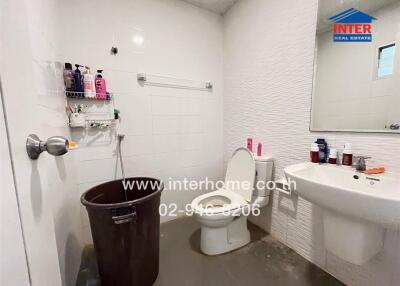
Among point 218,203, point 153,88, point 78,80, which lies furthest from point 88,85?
point 218,203

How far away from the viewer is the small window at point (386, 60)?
0.93 meters

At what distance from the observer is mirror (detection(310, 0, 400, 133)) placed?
0.94m

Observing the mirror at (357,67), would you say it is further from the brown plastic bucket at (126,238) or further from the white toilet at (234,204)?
the brown plastic bucket at (126,238)

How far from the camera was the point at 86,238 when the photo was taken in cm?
155

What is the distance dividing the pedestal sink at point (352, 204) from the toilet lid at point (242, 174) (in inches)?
18.3

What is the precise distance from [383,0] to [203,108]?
4.75ft

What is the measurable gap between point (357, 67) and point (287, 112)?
47 centimetres

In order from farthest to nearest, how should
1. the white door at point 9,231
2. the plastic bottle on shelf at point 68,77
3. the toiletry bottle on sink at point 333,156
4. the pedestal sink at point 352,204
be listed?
the plastic bottle on shelf at point 68,77 → the toiletry bottle on sink at point 333,156 → the pedestal sink at point 352,204 → the white door at point 9,231

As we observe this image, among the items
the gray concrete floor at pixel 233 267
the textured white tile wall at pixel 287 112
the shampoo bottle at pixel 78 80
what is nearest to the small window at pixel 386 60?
the textured white tile wall at pixel 287 112

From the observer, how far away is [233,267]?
1321mm

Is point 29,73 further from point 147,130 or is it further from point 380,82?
point 380,82

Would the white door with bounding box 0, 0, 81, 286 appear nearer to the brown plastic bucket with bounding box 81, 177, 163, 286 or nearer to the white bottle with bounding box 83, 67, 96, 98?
the brown plastic bucket with bounding box 81, 177, 163, 286

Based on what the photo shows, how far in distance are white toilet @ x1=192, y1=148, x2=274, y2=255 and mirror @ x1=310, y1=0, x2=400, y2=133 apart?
0.53 metres

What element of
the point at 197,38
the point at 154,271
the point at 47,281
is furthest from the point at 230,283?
the point at 197,38
